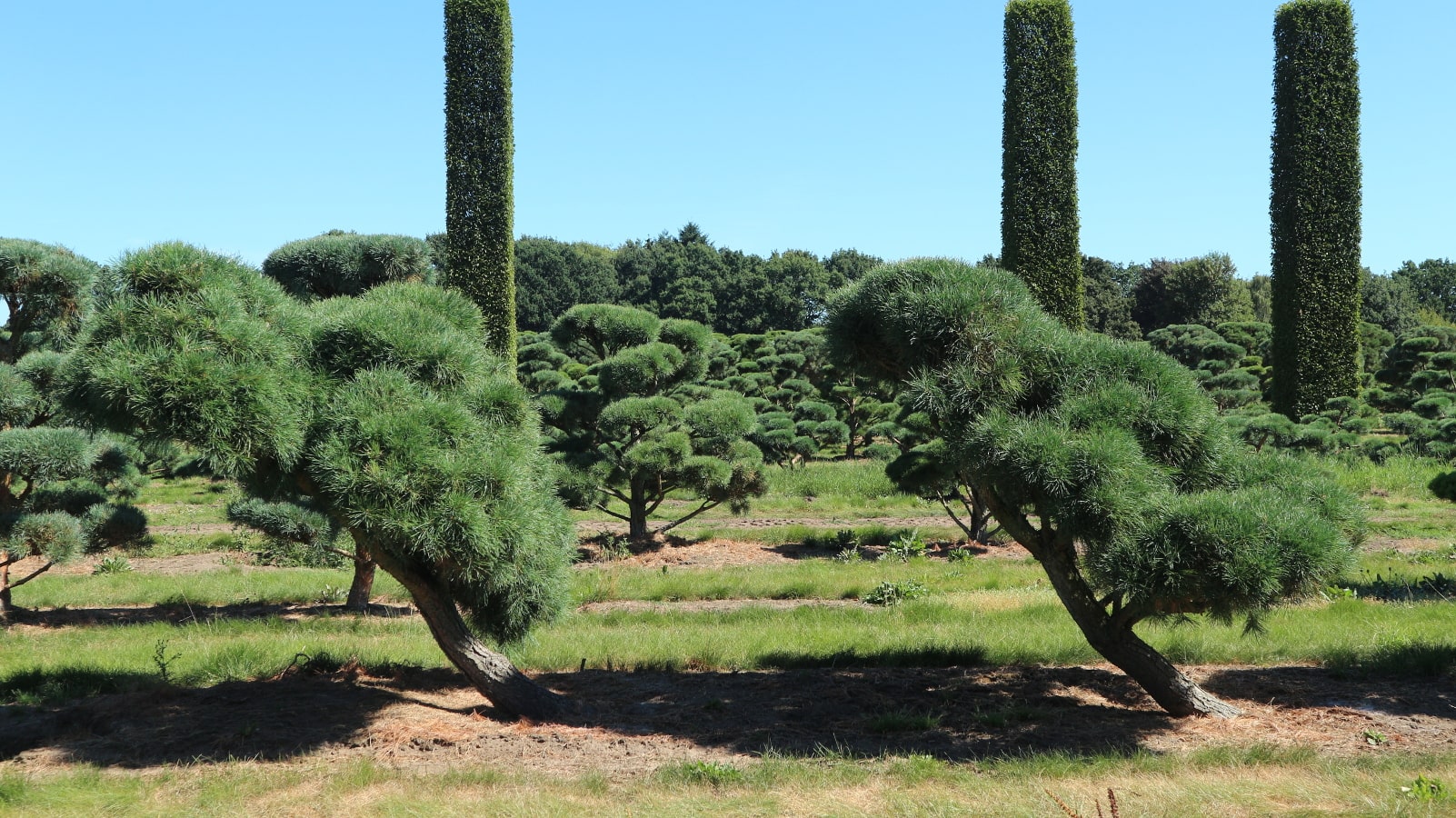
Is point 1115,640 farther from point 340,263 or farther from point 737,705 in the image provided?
point 340,263

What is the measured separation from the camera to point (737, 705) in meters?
8.16

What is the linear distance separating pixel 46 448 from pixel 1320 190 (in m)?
26.9

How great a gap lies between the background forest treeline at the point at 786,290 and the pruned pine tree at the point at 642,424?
97.3ft

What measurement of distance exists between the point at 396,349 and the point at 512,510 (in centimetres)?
138

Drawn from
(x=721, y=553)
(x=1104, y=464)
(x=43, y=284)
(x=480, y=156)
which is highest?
(x=480, y=156)

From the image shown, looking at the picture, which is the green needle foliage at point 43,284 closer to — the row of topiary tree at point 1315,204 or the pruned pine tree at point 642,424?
the pruned pine tree at point 642,424

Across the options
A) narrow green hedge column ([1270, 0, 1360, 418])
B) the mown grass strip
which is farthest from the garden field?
narrow green hedge column ([1270, 0, 1360, 418])

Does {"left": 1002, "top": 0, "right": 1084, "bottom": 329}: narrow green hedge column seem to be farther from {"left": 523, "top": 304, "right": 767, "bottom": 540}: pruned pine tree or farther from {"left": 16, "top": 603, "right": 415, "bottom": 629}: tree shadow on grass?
{"left": 16, "top": 603, "right": 415, "bottom": 629}: tree shadow on grass

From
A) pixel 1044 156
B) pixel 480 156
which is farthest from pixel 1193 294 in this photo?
pixel 480 156

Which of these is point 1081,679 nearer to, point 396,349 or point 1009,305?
point 1009,305

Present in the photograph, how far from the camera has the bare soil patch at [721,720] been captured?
6.96 m

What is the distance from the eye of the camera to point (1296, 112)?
84.8 ft

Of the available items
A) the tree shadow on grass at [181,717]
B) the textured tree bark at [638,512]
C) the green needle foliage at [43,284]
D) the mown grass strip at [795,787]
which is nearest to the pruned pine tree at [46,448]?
the green needle foliage at [43,284]

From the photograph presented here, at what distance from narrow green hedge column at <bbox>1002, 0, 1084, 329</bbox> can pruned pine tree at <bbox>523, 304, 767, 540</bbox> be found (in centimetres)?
740
